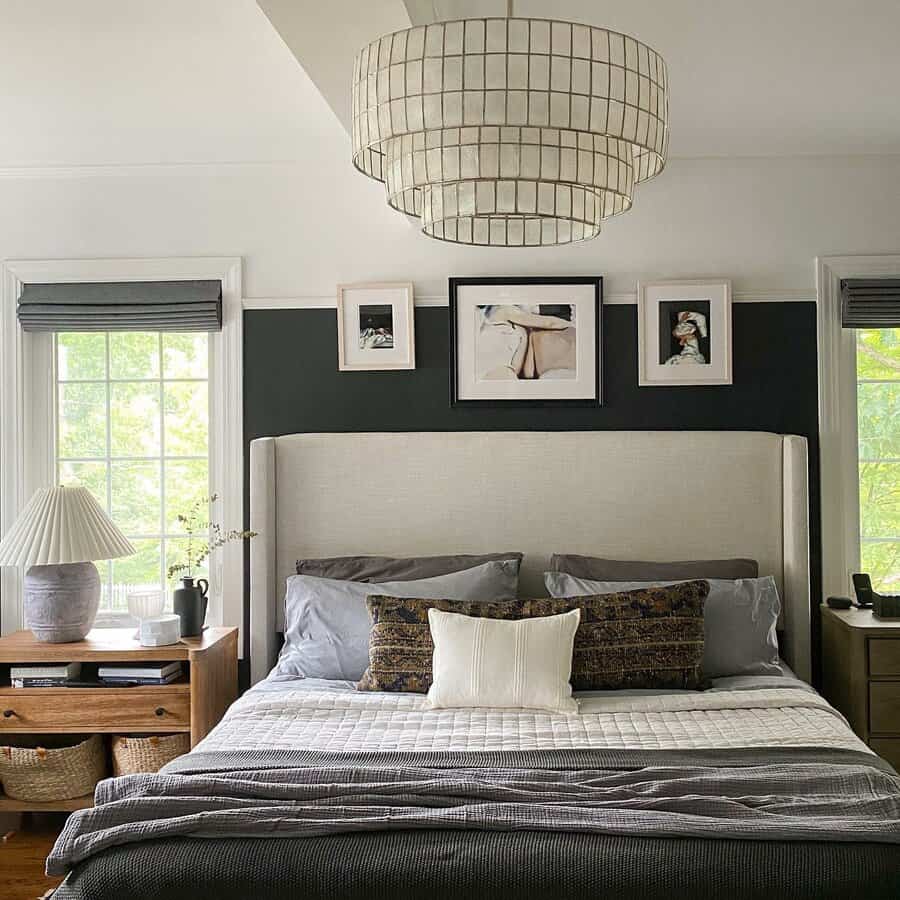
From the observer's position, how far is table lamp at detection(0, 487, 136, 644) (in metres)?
3.88

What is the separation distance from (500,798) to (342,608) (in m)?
1.47

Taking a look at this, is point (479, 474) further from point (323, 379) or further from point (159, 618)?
point (159, 618)

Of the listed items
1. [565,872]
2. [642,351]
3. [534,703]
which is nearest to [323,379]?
[642,351]

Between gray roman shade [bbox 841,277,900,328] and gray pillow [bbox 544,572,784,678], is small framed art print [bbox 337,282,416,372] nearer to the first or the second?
gray pillow [bbox 544,572,784,678]

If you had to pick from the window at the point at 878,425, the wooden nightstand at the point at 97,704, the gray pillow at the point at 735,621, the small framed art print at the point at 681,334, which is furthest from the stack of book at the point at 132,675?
the window at the point at 878,425

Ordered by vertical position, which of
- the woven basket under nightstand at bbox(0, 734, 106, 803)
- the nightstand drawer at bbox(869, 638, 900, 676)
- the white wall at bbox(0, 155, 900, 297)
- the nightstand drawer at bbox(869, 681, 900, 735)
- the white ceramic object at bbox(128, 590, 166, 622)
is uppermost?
the white wall at bbox(0, 155, 900, 297)

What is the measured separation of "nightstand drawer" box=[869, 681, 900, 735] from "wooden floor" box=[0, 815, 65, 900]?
9.42ft

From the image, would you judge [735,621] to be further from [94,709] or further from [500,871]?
[94,709]

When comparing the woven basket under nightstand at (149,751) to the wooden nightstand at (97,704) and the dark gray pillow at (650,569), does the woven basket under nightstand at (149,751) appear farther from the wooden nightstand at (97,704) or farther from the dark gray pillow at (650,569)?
the dark gray pillow at (650,569)

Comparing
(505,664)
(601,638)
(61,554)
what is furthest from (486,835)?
(61,554)

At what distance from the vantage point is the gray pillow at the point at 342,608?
3.77m

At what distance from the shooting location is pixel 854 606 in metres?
4.27

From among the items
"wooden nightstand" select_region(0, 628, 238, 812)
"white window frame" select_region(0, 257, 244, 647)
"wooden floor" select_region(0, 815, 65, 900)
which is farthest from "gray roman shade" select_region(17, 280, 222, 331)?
"wooden floor" select_region(0, 815, 65, 900)

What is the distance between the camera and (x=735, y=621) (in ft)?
12.4
